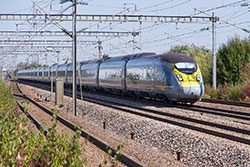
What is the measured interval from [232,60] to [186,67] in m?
11.6

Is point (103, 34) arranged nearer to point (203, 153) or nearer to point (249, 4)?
point (249, 4)

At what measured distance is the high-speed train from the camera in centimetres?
1858

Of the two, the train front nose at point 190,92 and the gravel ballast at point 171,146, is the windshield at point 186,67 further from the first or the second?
the gravel ballast at point 171,146

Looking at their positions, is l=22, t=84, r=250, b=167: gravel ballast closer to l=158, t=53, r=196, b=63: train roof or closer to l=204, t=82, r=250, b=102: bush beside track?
l=158, t=53, r=196, b=63: train roof

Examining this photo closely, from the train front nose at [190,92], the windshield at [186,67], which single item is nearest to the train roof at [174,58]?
the windshield at [186,67]

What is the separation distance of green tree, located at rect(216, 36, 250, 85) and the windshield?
10.4 meters

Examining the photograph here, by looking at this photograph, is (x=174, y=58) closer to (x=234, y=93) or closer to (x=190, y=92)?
(x=190, y=92)

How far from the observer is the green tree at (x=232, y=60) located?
29.0m

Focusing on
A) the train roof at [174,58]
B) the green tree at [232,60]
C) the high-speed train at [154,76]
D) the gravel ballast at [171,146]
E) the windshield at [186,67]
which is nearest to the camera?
the gravel ballast at [171,146]

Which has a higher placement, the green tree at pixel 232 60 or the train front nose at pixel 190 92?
the green tree at pixel 232 60

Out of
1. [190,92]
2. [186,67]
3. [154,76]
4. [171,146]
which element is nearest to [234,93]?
[186,67]

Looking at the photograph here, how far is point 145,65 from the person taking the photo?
22234 mm

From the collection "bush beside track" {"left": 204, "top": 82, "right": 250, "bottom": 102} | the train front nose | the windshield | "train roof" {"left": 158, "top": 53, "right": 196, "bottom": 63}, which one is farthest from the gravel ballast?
"bush beside track" {"left": 204, "top": 82, "right": 250, "bottom": 102}

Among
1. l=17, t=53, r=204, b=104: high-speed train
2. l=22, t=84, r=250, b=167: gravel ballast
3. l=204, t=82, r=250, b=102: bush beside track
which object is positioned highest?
l=17, t=53, r=204, b=104: high-speed train
